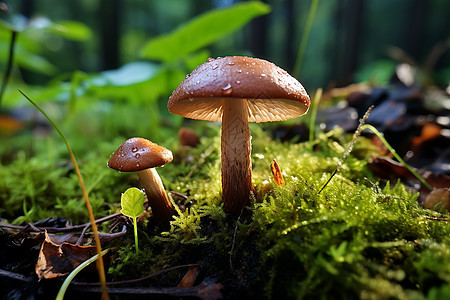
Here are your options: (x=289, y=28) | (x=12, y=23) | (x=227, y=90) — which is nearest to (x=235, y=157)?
(x=227, y=90)

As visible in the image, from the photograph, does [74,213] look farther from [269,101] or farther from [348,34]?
[348,34]

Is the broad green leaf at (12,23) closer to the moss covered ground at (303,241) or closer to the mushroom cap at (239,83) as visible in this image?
the moss covered ground at (303,241)

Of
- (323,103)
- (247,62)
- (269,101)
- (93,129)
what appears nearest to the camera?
(247,62)

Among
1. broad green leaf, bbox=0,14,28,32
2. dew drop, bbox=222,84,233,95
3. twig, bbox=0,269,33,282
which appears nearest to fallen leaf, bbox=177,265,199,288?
twig, bbox=0,269,33,282

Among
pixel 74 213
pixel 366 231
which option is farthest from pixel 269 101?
pixel 74 213

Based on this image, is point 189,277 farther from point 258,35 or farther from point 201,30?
point 258,35

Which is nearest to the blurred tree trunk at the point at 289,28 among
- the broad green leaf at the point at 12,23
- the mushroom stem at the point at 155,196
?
the broad green leaf at the point at 12,23
